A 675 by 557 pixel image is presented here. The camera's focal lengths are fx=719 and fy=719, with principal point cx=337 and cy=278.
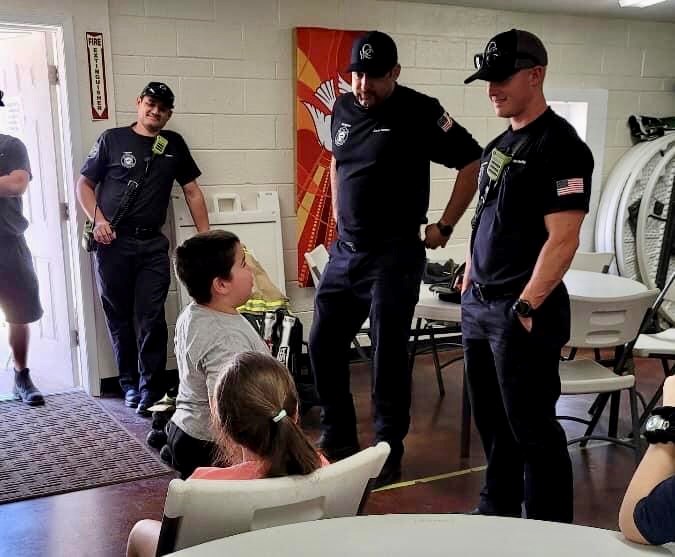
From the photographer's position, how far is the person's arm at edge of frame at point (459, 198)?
2918mm

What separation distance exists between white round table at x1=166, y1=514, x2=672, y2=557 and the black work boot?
3312mm

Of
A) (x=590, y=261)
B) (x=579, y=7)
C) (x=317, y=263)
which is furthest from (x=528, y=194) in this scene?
(x=579, y=7)

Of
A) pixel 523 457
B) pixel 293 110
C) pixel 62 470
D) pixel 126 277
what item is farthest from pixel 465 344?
pixel 293 110

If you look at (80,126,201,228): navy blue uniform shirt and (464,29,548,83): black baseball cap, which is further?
(80,126,201,228): navy blue uniform shirt

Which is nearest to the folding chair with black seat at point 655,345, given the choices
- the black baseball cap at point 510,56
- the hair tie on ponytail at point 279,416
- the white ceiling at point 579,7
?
the black baseball cap at point 510,56

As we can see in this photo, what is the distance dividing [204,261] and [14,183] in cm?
226

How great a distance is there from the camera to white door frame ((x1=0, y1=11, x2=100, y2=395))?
12.7 ft

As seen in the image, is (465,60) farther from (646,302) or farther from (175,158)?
(646,302)

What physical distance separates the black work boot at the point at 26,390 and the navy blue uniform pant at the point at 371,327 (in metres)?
1.82

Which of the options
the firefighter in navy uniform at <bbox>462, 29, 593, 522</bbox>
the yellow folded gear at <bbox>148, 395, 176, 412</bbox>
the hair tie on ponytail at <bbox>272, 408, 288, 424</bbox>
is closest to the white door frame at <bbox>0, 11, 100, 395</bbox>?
the yellow folded gear at <bbox>148, 395, 176, 412</bbox>

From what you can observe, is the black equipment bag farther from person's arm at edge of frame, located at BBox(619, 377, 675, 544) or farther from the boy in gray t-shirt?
person's arm at edge of frame, located at BBox(619, 377, 675, 544)

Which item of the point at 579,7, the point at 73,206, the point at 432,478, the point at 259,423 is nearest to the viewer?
the point at 259,423

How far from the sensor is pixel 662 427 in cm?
116

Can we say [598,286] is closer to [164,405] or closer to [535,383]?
[535,383]
